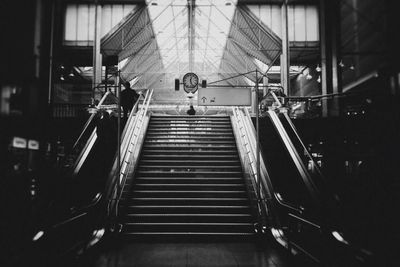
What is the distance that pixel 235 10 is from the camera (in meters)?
18.2

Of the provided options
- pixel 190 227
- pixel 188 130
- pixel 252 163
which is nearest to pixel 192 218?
pixel 190 227

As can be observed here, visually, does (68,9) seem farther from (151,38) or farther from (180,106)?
(180,106)

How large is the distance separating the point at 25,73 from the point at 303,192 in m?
5.84

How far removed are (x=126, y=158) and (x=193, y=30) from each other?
15.3 m

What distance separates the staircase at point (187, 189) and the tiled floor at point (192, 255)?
1.36 feet

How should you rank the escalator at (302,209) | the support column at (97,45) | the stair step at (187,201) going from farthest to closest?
1. the support column at (97,45)
2. the stair step at (187,201)
3. the escalator at (302,209)

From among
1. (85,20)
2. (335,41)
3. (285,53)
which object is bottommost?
(285,53)

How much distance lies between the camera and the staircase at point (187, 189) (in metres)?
6.97

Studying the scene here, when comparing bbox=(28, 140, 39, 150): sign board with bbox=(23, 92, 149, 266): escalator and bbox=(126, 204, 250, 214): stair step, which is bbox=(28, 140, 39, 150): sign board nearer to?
bbox=(23, 92, 149, 266): escalator

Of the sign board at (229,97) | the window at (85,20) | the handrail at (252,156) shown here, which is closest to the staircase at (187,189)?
the handrail at (252,156)

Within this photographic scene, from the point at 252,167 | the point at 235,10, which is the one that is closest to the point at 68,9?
the point at 235,10

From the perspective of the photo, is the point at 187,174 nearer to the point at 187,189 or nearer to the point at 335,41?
the point at 187,189

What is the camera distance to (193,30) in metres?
22.0

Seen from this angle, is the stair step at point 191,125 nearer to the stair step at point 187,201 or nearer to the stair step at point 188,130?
the stair step at point 188,130
